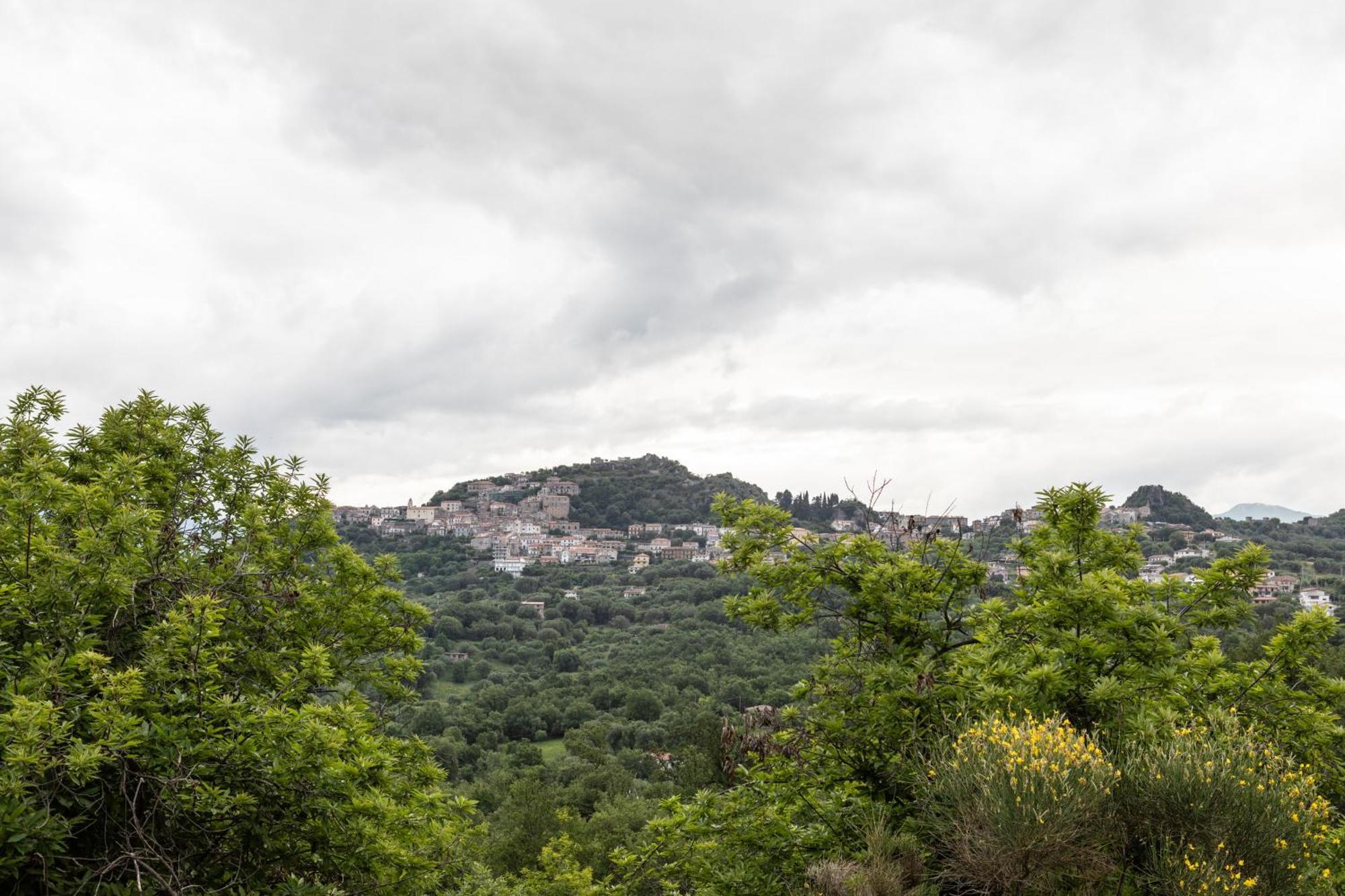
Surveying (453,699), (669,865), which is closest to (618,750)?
(453,699)

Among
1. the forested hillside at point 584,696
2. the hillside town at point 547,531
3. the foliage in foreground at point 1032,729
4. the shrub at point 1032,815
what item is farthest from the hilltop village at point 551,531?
the shrub at point 1032,815

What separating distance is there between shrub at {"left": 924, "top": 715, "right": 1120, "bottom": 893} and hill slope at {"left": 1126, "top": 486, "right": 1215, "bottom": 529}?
11876 cm

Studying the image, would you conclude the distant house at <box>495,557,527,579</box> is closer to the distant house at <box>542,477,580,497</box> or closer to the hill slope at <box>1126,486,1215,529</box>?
the distant house at <box>542,477,580,497</box>

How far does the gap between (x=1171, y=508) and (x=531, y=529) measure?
11520cm

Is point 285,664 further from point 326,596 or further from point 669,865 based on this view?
point 669,865

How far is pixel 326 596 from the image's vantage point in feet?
25.4

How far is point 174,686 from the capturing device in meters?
4.63

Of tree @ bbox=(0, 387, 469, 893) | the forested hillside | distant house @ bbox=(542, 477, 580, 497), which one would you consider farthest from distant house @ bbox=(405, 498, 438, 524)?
tree @ bbox=(0, 387, 469, 893)

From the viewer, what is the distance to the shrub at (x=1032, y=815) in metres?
4.13

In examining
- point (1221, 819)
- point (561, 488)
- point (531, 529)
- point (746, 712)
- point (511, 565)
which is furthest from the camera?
point (561, 488)

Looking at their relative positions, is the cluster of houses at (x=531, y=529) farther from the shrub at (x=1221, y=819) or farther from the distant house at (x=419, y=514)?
the shrub at (x=1221, y=819)

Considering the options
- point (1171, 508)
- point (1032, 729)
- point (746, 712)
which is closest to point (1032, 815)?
point (1032, 729)

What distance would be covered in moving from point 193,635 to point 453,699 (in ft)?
195

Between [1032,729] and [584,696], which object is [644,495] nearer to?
[584,696]
